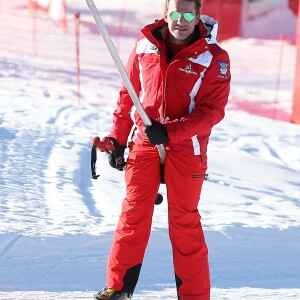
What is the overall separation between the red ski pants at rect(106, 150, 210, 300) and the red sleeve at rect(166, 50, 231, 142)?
0.55 feet

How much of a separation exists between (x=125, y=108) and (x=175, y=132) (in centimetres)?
45

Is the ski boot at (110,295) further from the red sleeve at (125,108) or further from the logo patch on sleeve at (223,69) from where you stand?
the logo patch on sleeve at (223,69)

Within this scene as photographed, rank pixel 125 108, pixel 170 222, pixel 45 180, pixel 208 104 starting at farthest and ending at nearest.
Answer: pixel 45 180, pixel 125 108, pixel 170 222, pixel 208 104

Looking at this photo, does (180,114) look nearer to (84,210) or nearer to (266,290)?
(266,290)

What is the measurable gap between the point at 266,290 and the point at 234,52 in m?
13.1

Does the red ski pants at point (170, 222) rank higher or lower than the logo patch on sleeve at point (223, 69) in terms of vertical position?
lower

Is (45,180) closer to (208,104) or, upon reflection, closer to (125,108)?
(125,108)

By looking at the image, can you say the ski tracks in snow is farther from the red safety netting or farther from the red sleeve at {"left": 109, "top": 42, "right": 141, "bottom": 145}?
the red safety netting

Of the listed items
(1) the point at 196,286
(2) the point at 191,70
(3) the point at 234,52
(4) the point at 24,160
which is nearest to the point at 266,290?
(1) the point at 196,286

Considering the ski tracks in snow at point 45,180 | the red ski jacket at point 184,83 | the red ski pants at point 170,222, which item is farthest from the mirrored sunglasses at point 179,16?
the ski tracks in snow at point 45,180

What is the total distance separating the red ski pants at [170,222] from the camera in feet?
13.1

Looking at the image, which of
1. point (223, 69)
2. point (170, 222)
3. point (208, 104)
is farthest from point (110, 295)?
point (223, 69)

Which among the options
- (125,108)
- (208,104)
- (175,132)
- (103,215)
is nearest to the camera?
(175,132)

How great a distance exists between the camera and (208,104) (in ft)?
12.9
